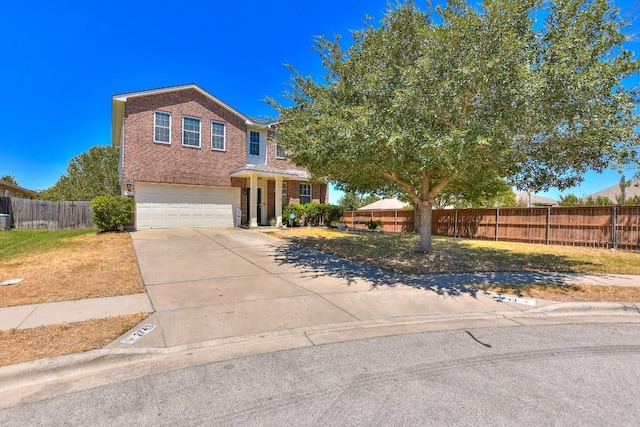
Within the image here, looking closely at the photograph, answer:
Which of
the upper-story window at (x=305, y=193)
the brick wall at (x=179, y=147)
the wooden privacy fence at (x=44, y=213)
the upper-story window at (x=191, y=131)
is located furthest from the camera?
the upper-story window at (x=305, y=193)

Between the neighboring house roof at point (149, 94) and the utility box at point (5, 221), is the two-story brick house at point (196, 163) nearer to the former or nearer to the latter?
the neighboring house roof at point (149, 94)

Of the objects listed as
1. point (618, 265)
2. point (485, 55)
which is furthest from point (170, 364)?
point (618, 265)

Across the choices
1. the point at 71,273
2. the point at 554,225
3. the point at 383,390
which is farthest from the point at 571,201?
the point at 71,273

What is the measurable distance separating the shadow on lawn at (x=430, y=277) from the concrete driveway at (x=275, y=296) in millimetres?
26

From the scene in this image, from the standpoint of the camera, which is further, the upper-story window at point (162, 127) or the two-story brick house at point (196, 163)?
the upper-story window at point (162, 127)

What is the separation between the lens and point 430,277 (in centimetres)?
872

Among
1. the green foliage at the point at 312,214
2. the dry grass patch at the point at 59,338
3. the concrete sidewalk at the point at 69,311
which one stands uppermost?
the green foliage at the point at 312,214

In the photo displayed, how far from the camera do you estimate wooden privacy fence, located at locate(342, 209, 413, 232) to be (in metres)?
24.5

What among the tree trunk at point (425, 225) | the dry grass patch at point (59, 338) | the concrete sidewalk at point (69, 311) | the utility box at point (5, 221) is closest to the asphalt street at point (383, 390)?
the dry grass patch at point (59, 338)

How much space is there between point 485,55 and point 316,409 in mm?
7052

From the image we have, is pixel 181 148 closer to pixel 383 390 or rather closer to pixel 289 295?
pixel 289 295

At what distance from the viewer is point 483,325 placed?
5520 mm

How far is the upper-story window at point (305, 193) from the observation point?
22375 mm

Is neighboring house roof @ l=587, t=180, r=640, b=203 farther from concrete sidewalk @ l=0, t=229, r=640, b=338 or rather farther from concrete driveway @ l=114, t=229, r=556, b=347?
concrete driveway @ l=114, t=229, r=556, b=347
